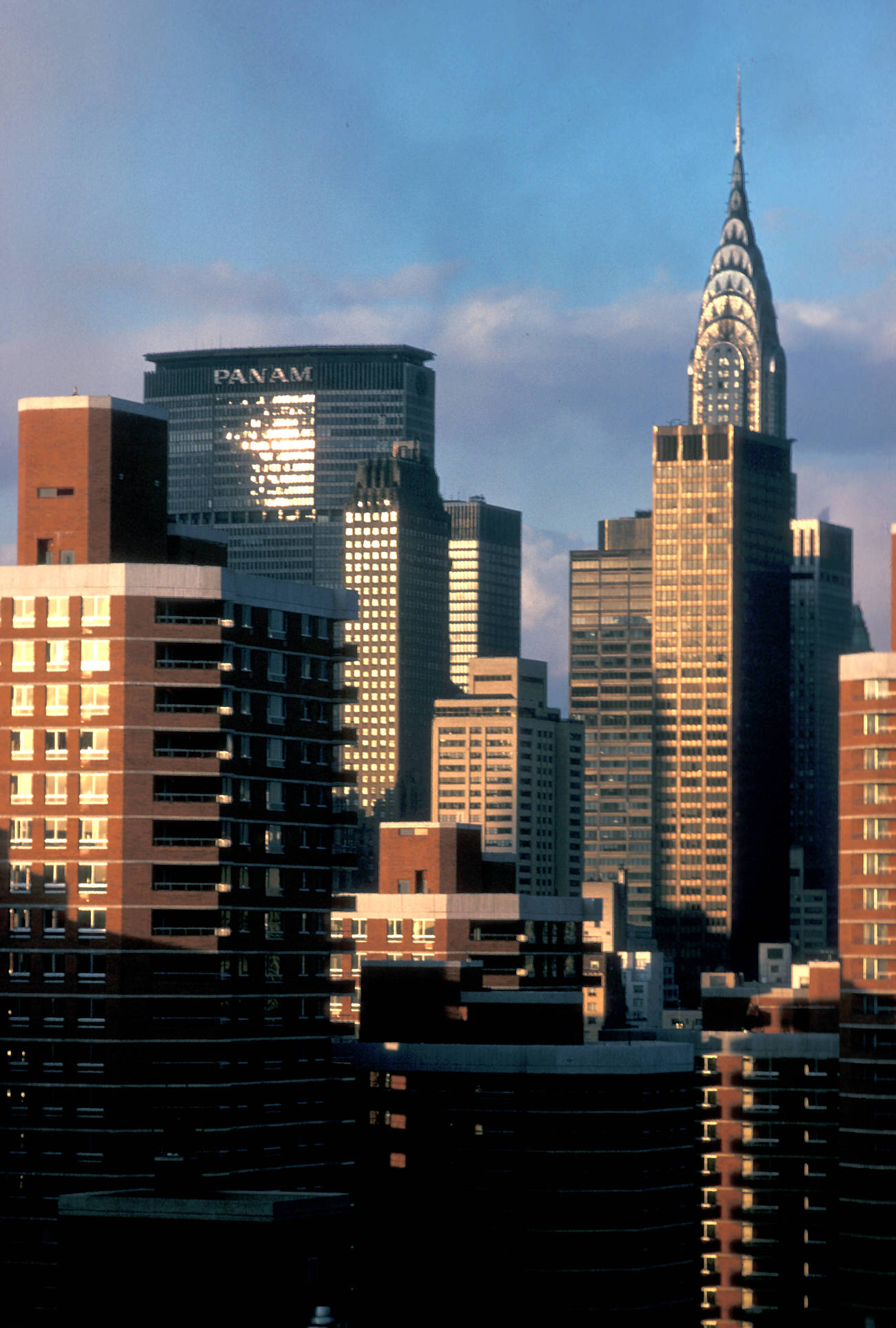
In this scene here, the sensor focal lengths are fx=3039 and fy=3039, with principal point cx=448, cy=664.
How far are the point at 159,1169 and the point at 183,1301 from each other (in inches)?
430

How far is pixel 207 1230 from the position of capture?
186875mm

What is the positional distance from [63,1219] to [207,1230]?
13197 mm

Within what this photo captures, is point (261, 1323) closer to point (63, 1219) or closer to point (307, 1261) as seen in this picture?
point (307, 1261)

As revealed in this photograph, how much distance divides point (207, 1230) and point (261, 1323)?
263 inches

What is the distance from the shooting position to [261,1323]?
184 meters

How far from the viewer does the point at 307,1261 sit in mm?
188125

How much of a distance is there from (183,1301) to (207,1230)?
4.89 metres

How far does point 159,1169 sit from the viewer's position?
196 metres

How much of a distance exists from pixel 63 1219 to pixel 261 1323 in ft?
58.8

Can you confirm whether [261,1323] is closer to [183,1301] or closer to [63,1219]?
[183,1301]

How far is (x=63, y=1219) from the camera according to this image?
195500mm

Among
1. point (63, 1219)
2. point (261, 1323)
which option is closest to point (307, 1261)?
point (261, 1323)
